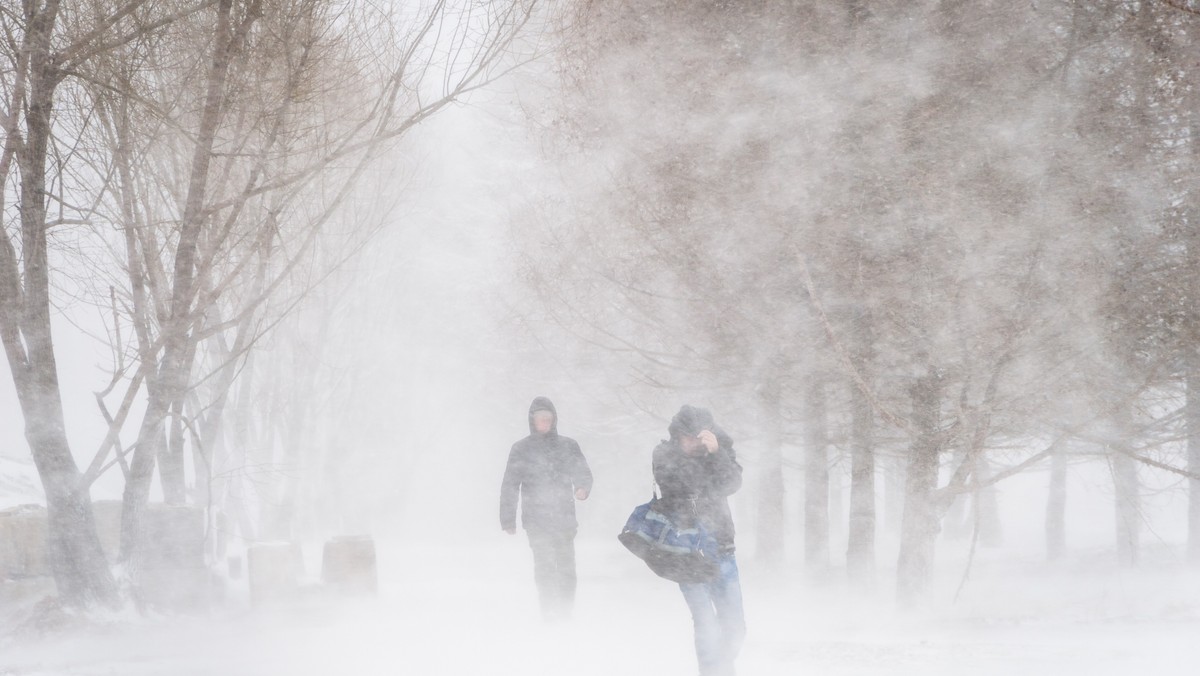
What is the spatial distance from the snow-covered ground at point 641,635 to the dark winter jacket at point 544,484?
2.99 ft

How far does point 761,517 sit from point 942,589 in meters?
2.71

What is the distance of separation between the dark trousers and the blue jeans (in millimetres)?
2977

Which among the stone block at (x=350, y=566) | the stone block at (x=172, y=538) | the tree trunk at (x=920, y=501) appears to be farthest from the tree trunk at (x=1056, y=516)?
the stone block at (x=172, y=538)

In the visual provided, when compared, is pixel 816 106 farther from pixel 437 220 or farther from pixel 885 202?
pixel 437 220

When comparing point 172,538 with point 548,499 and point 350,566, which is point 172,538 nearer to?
point 350,566

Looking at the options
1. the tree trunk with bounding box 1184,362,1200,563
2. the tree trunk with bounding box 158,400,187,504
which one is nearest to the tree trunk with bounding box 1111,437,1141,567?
the tree trunk with bounding box 1184,362,1200,563

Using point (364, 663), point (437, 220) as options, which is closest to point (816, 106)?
point (364, 663)

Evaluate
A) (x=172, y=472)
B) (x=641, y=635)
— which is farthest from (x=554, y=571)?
(x=172, y=472)

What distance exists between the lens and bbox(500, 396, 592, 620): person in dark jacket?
26.4 feet

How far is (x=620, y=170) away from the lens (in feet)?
33.9

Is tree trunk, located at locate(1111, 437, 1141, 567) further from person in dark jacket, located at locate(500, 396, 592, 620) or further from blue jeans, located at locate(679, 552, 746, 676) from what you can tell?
blue jeans, located at locate(679, 552, 746, 676)

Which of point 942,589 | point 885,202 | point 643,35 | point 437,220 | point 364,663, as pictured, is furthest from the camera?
point 437,220

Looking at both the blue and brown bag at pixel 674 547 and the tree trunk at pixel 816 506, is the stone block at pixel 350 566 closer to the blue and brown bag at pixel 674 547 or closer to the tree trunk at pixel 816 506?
the tree trunk at pixel 816 506

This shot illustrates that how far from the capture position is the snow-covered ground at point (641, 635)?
6223 millimetres
